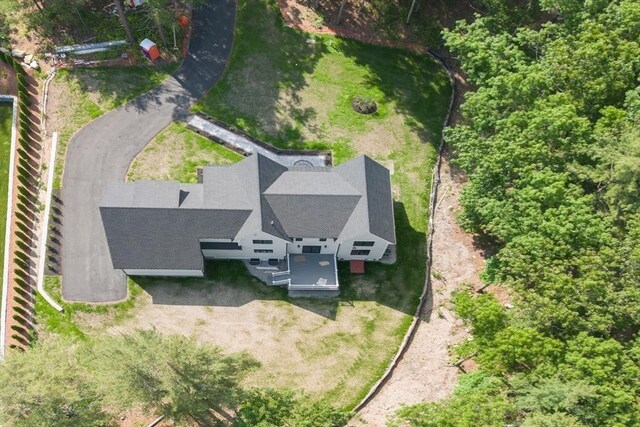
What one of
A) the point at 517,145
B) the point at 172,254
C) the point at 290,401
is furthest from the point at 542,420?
the point at 172,254

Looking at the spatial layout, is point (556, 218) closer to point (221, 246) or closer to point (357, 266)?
point (357, 266)

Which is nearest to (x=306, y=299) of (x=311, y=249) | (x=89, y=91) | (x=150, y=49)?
(x=311, y=249)

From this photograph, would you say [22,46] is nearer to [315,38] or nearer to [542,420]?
[315,38]

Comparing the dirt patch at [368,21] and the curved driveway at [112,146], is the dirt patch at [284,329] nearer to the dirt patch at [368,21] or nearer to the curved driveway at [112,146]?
the curved driveway at [112,146]

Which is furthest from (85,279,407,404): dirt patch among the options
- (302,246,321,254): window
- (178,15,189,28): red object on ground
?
(178,15,189,28): red object on ground

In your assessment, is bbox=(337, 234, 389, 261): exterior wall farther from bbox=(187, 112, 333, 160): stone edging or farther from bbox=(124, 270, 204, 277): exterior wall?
bbox=(124, 270, 204, 277): exterior wall
